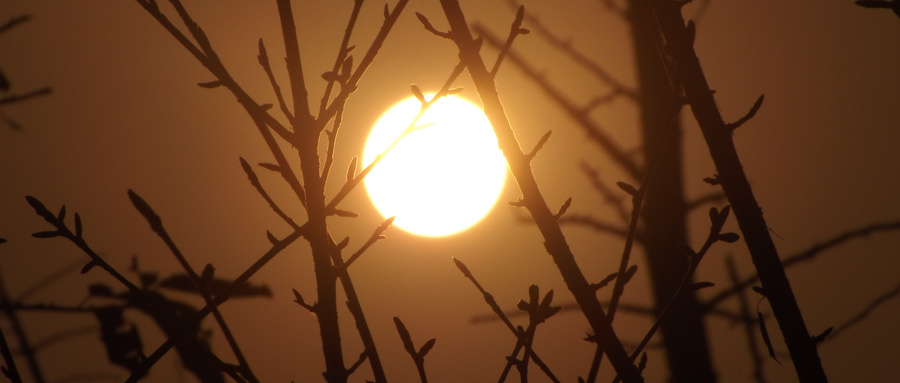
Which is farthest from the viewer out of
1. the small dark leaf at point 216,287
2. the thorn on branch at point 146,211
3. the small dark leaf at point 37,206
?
the small dark leaf at point 216,287

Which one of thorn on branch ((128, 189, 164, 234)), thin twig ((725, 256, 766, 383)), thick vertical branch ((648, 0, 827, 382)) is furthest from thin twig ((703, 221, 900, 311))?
thorn on branch ((128, 189, 164, 234))

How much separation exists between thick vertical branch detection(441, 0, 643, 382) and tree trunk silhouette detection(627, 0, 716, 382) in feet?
5.32

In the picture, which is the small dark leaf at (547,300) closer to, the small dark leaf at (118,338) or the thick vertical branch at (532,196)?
the thick vertical branch at (532,196)

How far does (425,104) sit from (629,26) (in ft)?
6.70

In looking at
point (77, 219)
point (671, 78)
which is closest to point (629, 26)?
point (671, 78)

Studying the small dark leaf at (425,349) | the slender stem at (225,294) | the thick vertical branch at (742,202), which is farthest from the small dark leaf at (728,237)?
the slender stem at (225,294)

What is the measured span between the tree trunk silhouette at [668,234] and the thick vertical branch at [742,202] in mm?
1523

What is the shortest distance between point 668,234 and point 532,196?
5.96 ft

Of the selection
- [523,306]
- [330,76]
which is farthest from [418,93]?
[523,306]

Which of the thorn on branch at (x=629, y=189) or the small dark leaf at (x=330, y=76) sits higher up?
the small dark leaf at (x=330, y=76)

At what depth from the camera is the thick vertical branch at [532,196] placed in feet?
3.18

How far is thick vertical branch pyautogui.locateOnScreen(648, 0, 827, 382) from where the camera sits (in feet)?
3.28

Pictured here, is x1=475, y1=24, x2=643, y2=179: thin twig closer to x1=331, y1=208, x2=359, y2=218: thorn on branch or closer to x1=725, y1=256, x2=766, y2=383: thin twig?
x1=725, y1=256, x2=766, y2=383: thin twig

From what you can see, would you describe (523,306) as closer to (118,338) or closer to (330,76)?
(330,76)
